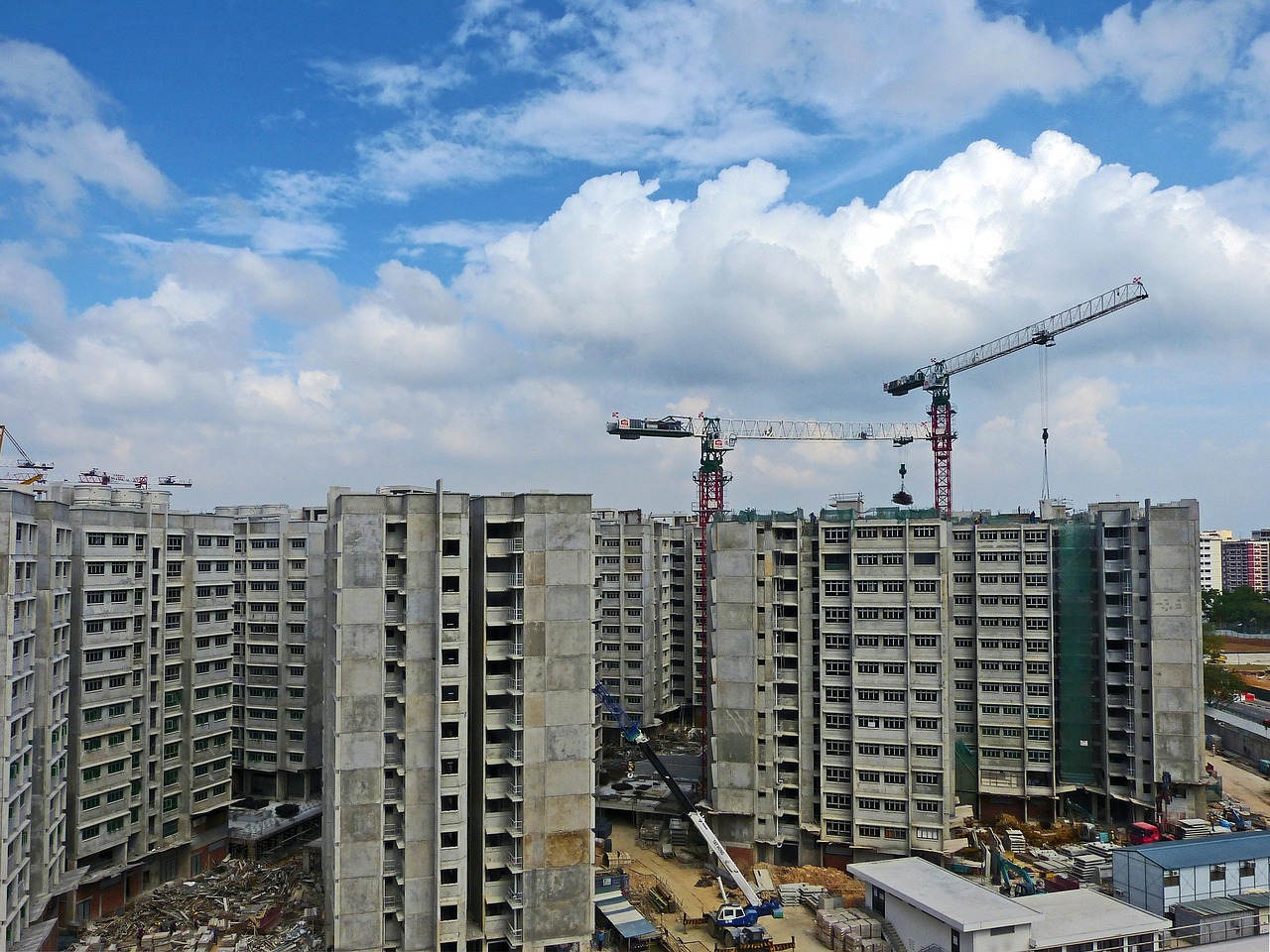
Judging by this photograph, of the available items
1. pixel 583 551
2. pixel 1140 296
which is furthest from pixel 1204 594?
pixel 583 551

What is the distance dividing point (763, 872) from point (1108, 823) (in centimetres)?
2581

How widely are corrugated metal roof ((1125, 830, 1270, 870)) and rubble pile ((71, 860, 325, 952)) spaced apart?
44.9 metres

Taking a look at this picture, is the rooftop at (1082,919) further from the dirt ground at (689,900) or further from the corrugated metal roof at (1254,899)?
the dirt ground at (689,900)

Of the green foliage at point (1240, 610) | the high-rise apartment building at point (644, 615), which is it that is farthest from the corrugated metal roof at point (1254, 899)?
the green foliage at point (1240, 610)

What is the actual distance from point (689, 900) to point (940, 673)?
21415 mm

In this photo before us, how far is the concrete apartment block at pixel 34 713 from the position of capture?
36875 mm

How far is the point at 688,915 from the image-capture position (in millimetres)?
50219

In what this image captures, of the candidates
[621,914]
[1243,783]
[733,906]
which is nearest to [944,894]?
[733,906]

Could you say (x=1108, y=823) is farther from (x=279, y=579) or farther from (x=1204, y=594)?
(x=1204, y=594)

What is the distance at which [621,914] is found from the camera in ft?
155

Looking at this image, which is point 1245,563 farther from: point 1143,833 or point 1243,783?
point 1143,833

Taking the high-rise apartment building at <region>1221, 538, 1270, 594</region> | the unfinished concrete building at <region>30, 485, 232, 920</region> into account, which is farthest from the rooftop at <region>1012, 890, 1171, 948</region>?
the high-rise apartment building at <region>1221, 538, 1270, 594</region>

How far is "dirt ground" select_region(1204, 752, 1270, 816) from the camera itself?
67.7 meters

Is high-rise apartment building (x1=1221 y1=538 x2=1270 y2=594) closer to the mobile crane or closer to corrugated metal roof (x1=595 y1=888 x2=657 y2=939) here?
the mobile crane
